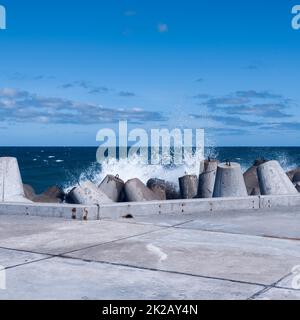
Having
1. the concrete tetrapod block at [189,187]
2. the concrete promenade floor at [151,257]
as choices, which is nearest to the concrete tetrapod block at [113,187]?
the concrete tetrapod block at [189,187]

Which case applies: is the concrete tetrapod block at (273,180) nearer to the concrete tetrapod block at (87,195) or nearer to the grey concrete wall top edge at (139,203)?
the grey concrete wall top edge at (139,203)

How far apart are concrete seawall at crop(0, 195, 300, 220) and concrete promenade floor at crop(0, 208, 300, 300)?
196mm

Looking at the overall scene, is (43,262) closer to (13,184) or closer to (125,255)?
(125,255)

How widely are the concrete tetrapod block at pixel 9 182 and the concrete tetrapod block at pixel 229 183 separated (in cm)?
297

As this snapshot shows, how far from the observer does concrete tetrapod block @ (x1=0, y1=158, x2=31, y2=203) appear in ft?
27.7

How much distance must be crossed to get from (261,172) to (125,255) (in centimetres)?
531

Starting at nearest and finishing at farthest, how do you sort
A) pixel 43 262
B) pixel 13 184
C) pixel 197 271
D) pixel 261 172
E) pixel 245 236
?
pixel 197 271, pixel 43 262, pixel 245 236, pixel 13 184, pixel 261 172

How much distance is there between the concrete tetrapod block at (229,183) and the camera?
8.73 meters

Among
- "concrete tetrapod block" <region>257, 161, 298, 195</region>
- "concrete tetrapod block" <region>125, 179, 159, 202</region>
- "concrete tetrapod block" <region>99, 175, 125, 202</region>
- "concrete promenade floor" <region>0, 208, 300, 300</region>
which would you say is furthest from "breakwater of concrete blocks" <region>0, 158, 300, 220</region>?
"concrete tetrapod block" <region>99, 175, 125, 202</region>

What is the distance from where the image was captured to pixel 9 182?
28.1 feet

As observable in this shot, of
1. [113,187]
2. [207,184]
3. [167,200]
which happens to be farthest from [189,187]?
[167,200]

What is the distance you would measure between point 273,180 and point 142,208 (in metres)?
3.13
